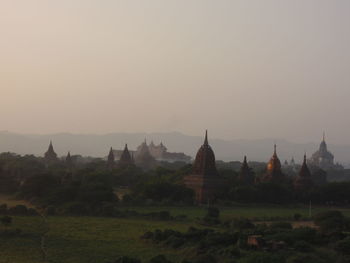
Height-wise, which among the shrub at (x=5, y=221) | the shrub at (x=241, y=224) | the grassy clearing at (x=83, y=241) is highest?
the shrub at (x=241, y=224)

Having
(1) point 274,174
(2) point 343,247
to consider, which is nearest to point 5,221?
(2) point 343,247

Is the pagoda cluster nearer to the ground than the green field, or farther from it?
farther from it

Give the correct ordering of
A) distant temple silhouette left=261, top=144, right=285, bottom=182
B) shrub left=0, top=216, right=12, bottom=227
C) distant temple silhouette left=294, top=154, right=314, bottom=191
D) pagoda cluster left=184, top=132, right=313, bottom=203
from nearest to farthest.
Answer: shrub left=0, top=216, right=12, bottom=227, pagoda cluster left=184, top=132, right=313, bottom=203, distant temple silhouette left=294, top=154, right=314, bottom=191, distant temple silhouette left=261, top=144, right=285, bottom=182

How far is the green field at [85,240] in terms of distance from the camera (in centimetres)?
2850

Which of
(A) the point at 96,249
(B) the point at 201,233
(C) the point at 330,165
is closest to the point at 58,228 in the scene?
(A) the point at 96,249

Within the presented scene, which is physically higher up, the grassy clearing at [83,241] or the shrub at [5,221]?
the shrub at [5,221]

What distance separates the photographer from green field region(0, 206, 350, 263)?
93.5ft

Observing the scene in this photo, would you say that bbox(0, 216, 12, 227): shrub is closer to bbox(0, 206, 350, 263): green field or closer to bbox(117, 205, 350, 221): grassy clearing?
bbox(0, 206, 350, 263): green field

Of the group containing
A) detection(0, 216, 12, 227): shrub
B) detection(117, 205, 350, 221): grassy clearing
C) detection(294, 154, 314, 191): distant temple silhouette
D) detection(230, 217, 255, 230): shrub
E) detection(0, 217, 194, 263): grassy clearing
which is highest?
detection(294, 154, 314, 191): distant temple silhouette

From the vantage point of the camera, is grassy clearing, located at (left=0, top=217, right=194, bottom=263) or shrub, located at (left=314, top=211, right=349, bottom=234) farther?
shrub, located at (left=314, top=211, right=349, bottom=234)

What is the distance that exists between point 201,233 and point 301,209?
26.9 metres

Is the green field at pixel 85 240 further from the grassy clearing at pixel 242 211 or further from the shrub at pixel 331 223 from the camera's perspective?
the shrub at pixel 331 223

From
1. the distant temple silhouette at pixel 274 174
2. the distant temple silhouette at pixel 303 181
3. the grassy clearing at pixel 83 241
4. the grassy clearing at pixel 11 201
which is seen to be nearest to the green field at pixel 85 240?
the grassy clearing at pixel 83 241

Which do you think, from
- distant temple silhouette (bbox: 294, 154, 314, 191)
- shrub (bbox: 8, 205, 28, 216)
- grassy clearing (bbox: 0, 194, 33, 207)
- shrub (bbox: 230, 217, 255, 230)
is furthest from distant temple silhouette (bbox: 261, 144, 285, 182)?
shrub (bbox: 8, 205, 28, 216)
